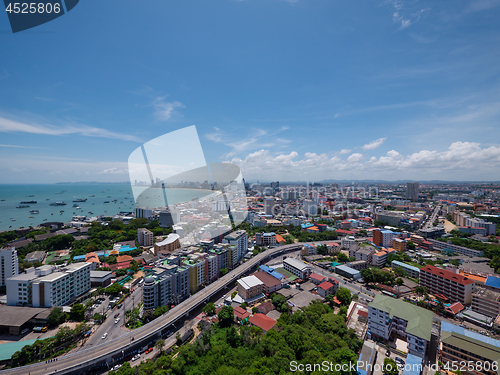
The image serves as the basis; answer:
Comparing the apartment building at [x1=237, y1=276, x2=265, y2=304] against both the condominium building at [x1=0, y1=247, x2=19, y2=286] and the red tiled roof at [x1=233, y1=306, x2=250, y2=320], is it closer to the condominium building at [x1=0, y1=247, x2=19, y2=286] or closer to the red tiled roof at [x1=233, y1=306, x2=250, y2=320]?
the red tiled roof at [x1=233, y1=306, x2=250, y2=320]

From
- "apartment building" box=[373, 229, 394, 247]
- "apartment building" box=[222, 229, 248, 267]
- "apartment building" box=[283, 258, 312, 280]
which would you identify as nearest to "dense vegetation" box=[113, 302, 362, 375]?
"apartment building" box=[283, 258, 312, 280]

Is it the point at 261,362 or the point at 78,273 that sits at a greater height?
the point at 78,273

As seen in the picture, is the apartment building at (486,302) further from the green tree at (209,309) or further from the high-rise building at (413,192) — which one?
the high-rise building at (413,192)

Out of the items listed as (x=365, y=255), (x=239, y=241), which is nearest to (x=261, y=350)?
(x=239, y=241)

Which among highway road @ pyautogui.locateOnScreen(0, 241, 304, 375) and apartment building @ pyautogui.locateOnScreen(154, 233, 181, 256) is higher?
apartment building @ pyautogui.locateOnScreen(154, 233, 181, 256)

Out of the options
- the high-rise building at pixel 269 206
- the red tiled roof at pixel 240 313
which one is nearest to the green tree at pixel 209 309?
the red tiled roof at pixel 240 313

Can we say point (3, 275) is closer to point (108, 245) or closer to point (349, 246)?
point (108, 245)

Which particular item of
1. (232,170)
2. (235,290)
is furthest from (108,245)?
(232,170)
